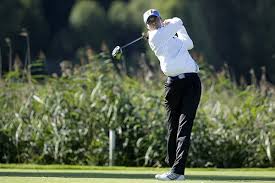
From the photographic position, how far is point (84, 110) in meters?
15.4

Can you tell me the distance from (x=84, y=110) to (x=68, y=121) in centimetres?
29

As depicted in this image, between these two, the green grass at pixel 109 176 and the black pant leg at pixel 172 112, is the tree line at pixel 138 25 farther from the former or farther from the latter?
the black pant leg at pixel 172 112

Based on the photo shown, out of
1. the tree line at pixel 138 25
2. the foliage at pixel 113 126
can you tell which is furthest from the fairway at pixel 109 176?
the tree line at pixel 138 25

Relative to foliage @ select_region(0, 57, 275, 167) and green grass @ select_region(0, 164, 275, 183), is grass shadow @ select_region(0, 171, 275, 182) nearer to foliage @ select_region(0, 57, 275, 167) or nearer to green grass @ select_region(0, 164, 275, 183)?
green grass @ select_region(0, 164, 275, 183)

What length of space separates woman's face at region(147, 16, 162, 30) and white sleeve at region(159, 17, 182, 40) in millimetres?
65

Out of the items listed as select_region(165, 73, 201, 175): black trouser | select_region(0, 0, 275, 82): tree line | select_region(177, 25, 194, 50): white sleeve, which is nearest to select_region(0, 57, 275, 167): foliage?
select_region(165, 73, 201, 175): black trouser

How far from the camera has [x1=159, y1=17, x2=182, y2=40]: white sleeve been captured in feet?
34.7

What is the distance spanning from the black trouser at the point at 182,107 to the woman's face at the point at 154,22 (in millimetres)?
550

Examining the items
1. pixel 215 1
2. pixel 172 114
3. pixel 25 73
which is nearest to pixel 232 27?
pixel 215 1

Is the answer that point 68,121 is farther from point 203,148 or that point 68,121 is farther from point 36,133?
point 203,148

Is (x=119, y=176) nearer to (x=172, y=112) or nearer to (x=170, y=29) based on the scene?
(x=172, y=112)

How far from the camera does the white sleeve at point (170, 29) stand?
1057 centimetres

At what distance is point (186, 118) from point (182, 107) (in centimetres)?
14

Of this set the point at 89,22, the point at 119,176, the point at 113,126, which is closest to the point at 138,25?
the point at 89,22
